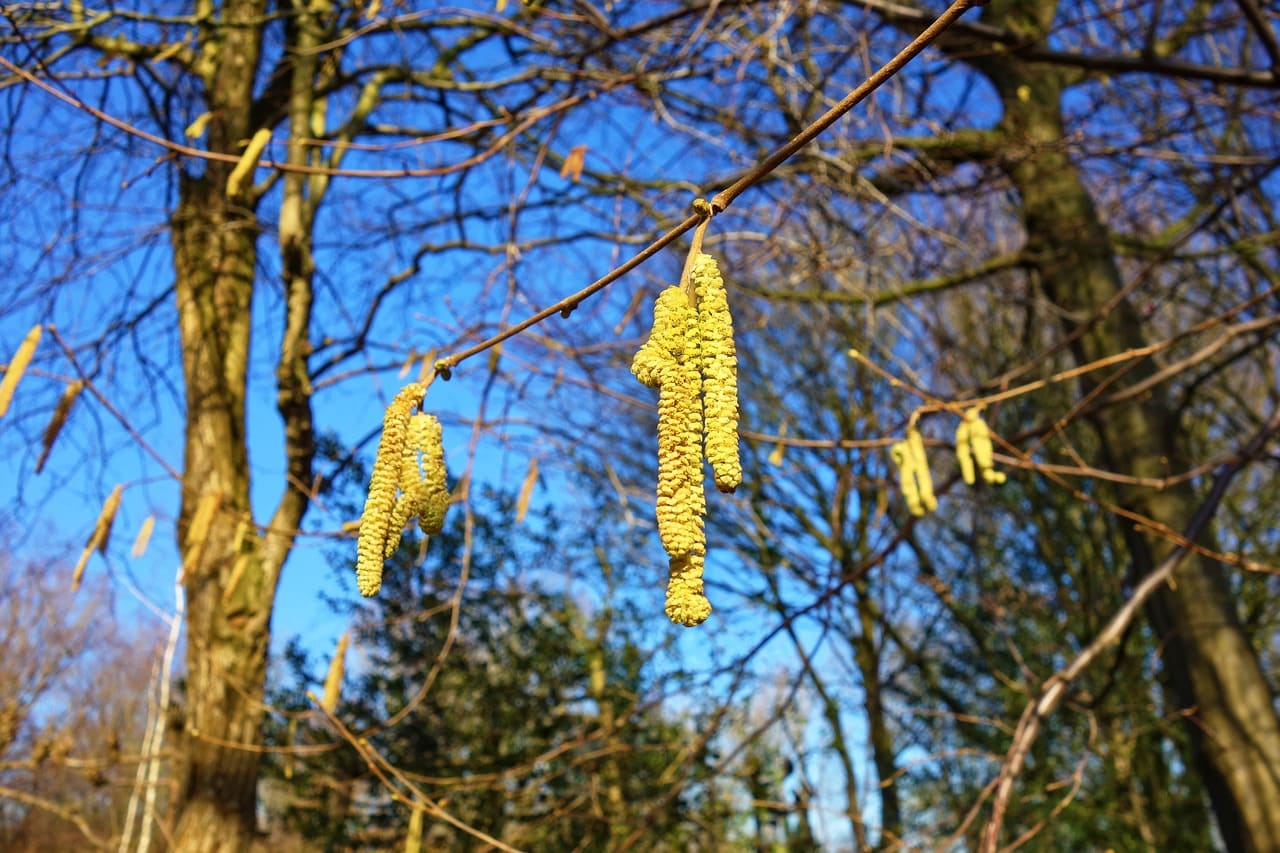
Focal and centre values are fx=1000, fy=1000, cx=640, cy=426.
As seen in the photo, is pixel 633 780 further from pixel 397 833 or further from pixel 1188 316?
pixel 1188 316

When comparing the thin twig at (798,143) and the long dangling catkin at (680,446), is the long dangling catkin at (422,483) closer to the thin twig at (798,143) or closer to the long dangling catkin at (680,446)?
the thin twig at (798,143)

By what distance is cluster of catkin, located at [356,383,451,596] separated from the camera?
38.1 inches

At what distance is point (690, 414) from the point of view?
29.8 inches

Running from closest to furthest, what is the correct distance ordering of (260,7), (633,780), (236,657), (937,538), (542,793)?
(236,657) → (260,7) → (542,793) → (633,780) → (937,538)

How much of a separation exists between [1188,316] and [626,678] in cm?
565

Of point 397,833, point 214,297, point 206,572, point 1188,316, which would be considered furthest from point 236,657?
point 1188,316

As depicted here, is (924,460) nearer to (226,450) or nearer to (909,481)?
(909,481)

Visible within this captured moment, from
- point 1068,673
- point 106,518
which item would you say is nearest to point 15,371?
point 106,518

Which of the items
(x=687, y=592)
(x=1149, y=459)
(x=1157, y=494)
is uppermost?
(x=1149, y=459)

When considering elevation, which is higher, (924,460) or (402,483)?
(924,460)

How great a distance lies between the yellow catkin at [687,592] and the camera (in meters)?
0.72

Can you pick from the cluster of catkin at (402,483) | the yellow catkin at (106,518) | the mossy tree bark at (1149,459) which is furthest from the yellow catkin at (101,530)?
the mossy tree bark at (1149,459)

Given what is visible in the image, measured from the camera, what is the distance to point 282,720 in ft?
18.2

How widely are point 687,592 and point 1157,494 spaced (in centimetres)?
381
